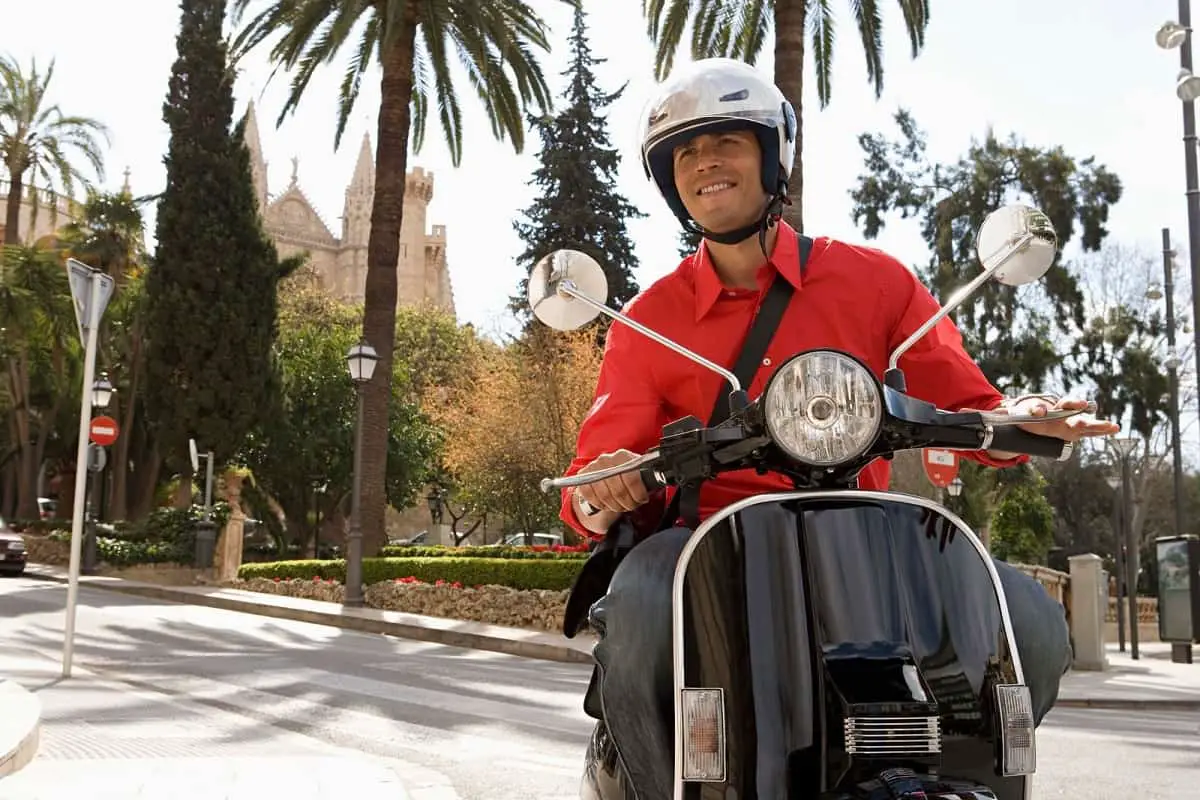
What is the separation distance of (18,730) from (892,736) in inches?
190

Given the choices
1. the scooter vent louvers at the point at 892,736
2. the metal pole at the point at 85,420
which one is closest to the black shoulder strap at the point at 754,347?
the scooter vent louvers at the point at 892,736

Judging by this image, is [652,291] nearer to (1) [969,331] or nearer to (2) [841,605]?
(2) [841,605]

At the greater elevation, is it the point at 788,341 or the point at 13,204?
the point at 13,204

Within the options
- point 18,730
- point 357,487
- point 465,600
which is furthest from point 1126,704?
point 357,487

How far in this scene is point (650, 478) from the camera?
2.05m

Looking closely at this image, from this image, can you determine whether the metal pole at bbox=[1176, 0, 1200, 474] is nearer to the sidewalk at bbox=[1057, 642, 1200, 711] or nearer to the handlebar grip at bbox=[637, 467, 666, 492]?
the sidewalk at bbox=[1057, 642, 1200, 711]

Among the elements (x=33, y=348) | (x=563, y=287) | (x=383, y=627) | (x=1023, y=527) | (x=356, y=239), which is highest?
(x=356, y=239)

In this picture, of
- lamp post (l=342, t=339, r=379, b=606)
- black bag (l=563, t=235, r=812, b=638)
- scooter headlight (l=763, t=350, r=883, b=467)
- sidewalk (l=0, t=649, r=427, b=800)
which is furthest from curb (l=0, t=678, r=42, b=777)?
lamp post (l=342, t=339, r=379, b=606)

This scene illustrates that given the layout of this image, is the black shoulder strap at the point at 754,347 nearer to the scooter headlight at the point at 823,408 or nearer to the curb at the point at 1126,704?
the scooter headlight at the point at 823,408

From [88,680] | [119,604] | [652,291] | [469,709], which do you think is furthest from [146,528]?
[652,291]

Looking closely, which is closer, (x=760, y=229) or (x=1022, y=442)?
(x=1022, y=442)

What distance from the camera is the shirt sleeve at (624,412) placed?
7.72 ft

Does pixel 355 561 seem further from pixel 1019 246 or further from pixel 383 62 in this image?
pixel 1019 246

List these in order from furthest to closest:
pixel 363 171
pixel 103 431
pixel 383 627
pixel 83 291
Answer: pixel 363 171 → pixel 103 431 → pixel 383 627 → pixel 83 291
